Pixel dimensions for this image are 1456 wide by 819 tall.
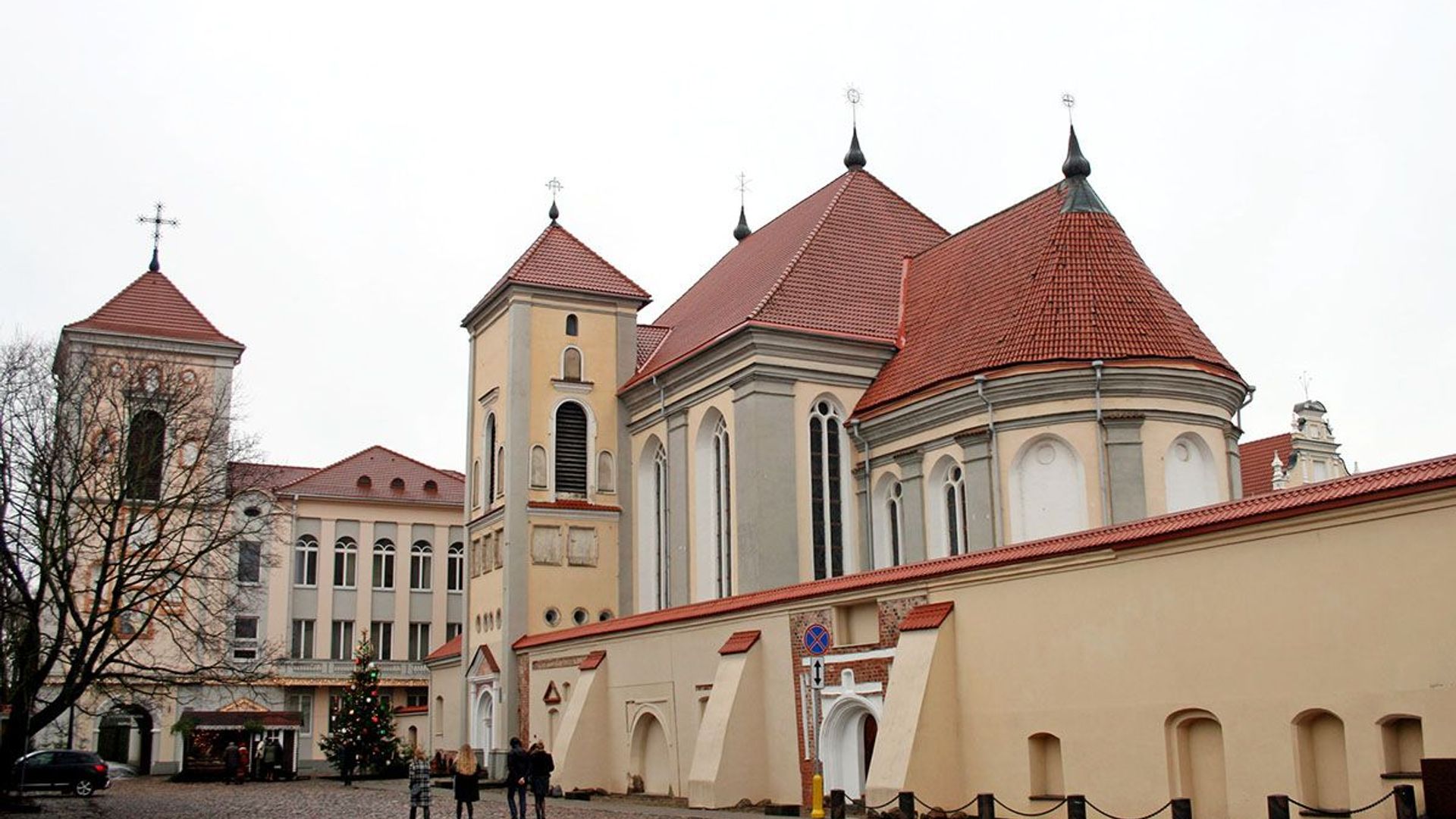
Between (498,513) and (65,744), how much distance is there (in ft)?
53.9

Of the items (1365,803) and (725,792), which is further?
(725,792)

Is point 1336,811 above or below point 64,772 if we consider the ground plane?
above

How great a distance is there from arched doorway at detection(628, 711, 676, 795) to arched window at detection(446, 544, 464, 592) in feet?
98.5

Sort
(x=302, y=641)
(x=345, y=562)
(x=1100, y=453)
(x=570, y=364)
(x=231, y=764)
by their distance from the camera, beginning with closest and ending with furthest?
(x=1100, y=453) < (x=570, y=364) < (x=231, y=764) < (x=302, y=641) < (x=345, y=562)

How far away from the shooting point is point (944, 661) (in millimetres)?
18531

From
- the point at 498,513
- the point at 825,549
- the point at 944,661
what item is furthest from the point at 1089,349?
the point at 498,513

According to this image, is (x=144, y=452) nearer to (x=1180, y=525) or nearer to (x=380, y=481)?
(x=1180, y=525)

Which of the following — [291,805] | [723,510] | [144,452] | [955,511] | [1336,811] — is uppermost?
[144,452]

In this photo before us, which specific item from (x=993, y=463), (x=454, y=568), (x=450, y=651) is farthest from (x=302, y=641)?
(x=993, y=463)

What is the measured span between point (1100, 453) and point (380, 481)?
116 ft

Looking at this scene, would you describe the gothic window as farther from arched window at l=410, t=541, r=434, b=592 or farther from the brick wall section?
arched window at l=410, t=541, r=434, b=592

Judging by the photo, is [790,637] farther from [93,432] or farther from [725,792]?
[93,432]

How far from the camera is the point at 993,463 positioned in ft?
87.4

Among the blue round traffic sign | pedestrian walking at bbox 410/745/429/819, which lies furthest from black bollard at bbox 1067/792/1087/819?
pedestrian walking at bbox 410/745/429/819
